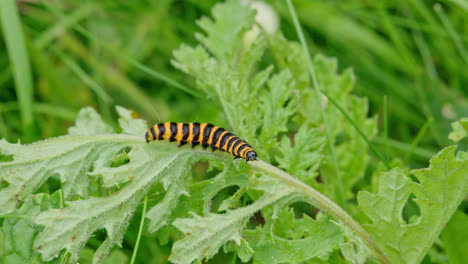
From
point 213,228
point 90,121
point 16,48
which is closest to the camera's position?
point 213,228

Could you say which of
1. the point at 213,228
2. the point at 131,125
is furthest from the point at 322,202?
the point at 131,125

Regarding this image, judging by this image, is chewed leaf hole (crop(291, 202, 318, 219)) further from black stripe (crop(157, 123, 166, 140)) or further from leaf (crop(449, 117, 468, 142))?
black stripe (crop(157, 123, 166, 140))

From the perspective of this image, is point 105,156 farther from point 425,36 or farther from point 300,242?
point 425,36

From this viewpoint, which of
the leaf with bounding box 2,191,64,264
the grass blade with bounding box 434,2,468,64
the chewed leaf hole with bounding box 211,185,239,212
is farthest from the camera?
the grass blade with bounding box 434,2,468,64

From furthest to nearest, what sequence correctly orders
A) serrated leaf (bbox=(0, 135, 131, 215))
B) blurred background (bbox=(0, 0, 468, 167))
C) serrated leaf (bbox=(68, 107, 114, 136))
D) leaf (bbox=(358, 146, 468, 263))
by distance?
blurred background (bbox=(0, 0, 468, 167))
serrated leaf (bbox=(68, 107, 114, 136))
serrated leaf (bbox=(0, 135, 131, 215))
leaf (bbox=(358, 146, 468, 263))

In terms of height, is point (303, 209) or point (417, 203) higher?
point (303, 209)

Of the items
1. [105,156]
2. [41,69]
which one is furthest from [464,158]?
[41,69]

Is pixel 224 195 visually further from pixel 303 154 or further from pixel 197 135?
pixel 197 135

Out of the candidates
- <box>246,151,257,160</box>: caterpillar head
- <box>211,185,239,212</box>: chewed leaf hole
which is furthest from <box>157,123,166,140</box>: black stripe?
<box>211,185,239,212</box>: chewed leaf hole
